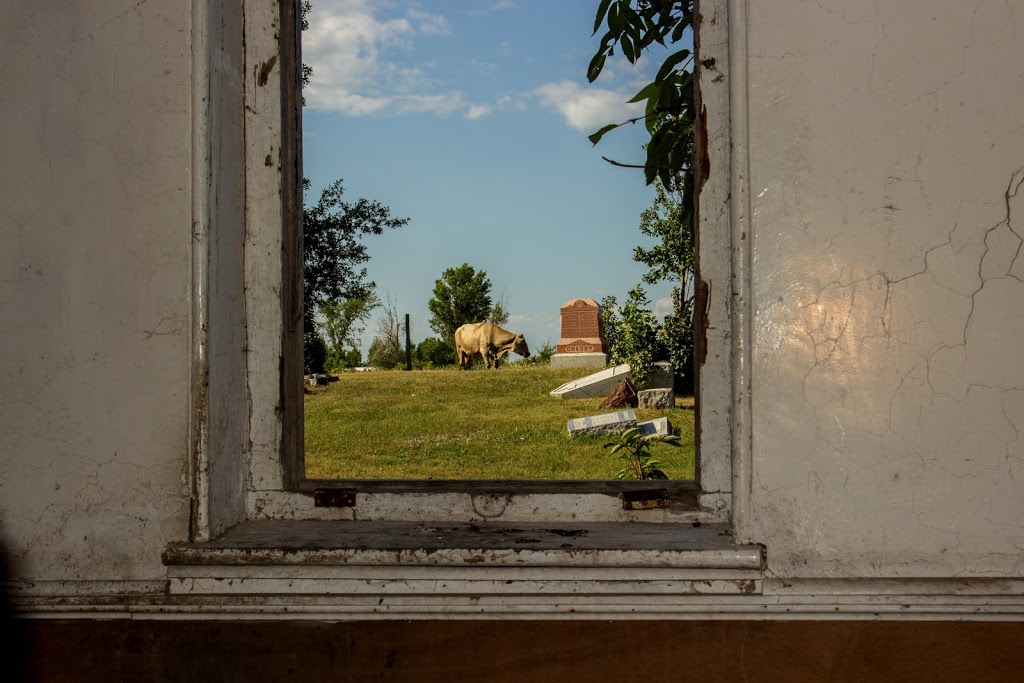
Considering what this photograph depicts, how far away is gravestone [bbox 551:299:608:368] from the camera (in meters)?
13.4

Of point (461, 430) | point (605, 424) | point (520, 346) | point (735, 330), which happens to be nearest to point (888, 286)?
point (735, 330)

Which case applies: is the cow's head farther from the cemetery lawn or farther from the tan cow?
the cemetery lawn

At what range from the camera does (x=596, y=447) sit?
6664 millimetres

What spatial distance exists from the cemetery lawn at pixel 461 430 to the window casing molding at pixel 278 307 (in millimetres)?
3172

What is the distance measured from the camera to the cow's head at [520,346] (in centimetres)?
1795

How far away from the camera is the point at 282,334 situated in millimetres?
1461

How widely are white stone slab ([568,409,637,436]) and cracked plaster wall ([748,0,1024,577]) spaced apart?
5.49 m

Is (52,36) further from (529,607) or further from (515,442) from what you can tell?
(515,442)

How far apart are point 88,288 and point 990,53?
1.58 metres

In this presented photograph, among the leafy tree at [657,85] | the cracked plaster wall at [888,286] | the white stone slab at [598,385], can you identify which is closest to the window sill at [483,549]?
the cracked plaster wall at [888,286]

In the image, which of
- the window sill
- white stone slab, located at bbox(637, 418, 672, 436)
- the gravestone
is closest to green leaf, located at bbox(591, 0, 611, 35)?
the window sill

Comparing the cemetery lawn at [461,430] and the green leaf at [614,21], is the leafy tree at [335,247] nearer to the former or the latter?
the cemetery lawn at [461,430]

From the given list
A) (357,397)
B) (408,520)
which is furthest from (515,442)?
(408,520)

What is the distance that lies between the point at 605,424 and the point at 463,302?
42.3 feet
